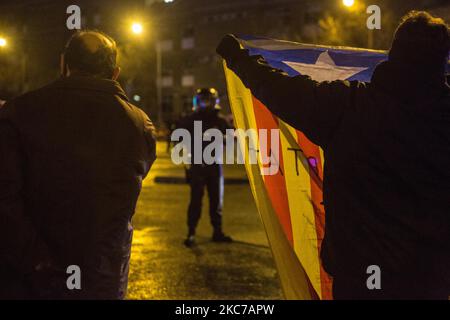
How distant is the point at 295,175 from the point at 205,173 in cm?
443

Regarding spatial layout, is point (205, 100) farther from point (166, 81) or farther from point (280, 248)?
point (166, 81)

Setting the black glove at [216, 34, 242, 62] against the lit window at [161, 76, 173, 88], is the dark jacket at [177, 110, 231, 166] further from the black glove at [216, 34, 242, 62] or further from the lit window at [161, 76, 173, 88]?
the lit window at [161, 76, 173, 88]

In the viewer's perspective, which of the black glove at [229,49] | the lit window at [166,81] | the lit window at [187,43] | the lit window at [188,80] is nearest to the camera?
the black glove at [229,49]

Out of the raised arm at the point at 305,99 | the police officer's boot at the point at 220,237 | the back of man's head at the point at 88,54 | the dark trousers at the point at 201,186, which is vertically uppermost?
the back of man's head at the point at 88,54

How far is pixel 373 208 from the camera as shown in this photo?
7.31 ft

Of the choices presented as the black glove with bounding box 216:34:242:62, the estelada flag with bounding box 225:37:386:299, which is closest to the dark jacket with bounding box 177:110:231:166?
the estelada flag with bounding box 225:37:386:299

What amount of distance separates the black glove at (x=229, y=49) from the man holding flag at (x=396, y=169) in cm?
50

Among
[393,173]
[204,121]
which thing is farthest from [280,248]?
[204,121]

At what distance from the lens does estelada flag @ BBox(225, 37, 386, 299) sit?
2969 millimetres

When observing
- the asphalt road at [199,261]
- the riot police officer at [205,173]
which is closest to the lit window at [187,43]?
the asphalt road at [199,261]

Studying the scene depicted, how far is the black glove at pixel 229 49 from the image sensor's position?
8.71ft

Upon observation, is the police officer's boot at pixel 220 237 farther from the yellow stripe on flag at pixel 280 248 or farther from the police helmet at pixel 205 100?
the yellow stripe on flag at pixel 280 248

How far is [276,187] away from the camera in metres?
3.14

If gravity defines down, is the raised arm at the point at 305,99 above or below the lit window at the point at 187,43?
below
